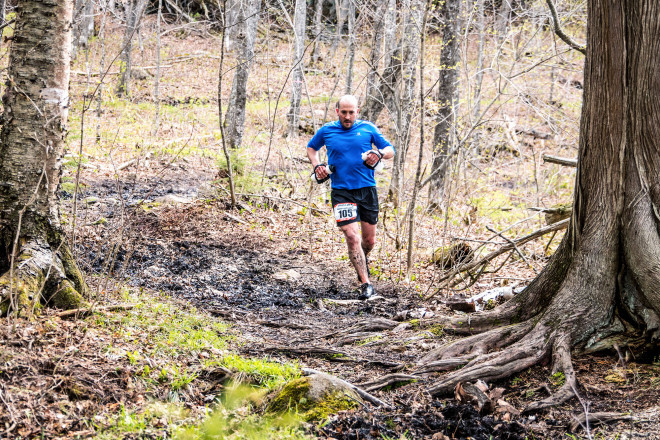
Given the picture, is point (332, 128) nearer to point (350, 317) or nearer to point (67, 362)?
point (350, 317)

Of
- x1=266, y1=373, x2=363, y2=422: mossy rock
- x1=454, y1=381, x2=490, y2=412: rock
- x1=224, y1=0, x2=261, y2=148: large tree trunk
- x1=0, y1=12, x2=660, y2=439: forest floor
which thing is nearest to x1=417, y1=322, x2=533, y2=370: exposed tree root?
x1=0, y1=12, x2=660, y2=439: forest floor

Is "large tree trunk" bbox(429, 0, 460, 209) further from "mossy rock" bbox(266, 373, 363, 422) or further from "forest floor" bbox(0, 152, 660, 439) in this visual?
"mossy rock" bbox(266, 373, 363, 422)

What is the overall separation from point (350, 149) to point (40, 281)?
417 centimetres

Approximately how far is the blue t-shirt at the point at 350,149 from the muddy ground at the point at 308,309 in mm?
1573

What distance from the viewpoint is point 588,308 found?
14.0ft

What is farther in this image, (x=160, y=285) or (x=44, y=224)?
(x=160, y=285)

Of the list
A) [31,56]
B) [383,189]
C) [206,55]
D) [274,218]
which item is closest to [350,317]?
[31,56]

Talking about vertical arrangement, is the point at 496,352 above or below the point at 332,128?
below

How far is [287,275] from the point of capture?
8.25 metres

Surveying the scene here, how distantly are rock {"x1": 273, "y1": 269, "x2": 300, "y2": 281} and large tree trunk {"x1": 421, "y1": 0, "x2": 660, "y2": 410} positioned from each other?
391cm

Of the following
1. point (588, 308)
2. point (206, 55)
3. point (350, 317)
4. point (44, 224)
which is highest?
point (206, 55)

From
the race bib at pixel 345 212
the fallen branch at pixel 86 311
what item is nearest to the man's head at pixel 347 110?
the race bib at pixel 345 212

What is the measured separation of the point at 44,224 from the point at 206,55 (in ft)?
78.9

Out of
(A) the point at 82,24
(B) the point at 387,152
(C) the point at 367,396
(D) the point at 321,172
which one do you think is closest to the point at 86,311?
(C) the point at 367,396
